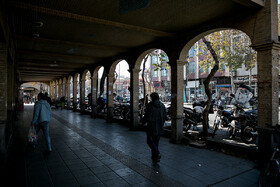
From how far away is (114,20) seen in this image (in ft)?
18.6

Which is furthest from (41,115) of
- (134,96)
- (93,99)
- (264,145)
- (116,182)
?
(93,99)

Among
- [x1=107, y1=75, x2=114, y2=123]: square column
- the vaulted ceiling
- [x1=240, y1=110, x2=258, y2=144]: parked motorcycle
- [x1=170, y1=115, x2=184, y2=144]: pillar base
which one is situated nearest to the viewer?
the vaulted ceiling

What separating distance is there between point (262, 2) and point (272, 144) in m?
3.29

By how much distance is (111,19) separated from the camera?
560 cm

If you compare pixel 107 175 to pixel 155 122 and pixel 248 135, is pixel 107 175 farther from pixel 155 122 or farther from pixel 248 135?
pixel 248 135

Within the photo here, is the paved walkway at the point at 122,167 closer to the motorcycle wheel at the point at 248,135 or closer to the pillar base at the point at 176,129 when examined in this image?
the pillar base at the point at 176,129

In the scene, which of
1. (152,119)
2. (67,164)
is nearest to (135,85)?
(152,119)

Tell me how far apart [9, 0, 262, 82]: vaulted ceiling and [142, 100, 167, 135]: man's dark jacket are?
236 cm

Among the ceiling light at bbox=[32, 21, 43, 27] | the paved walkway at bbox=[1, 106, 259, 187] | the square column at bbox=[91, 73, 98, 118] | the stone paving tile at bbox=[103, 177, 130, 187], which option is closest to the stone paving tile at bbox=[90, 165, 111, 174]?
the paved walkway at bbox=[1, 106, 259, 187]

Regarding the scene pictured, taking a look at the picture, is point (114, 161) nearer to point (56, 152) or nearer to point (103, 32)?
point (56, 152)

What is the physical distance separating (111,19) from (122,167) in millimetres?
3872

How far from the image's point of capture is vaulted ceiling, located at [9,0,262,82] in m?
4.71

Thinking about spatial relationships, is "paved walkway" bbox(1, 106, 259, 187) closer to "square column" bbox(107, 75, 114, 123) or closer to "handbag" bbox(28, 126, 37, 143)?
"handbag" bbox(28, 126, 37, 143)

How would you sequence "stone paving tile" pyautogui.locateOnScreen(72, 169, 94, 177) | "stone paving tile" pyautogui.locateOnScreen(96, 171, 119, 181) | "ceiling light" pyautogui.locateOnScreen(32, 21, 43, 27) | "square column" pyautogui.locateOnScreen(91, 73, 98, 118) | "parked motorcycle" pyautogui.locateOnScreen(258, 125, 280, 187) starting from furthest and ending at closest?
"square column" pyautogui.locateOnScreen(91, 73, 98, 118) < "ceiling light" pyautogui.locateOnScreen(32, 21, 43, 27) < "stone paving tile" pyautogui.locateOnScreen(72, 169, 94, 177) < "stone paving tile" pyautogui.locateOnScreen(96, 171, 119, 181) < "parked motorcycle" pyautogui.locateOnScreen(258, 125, 280, 187)
